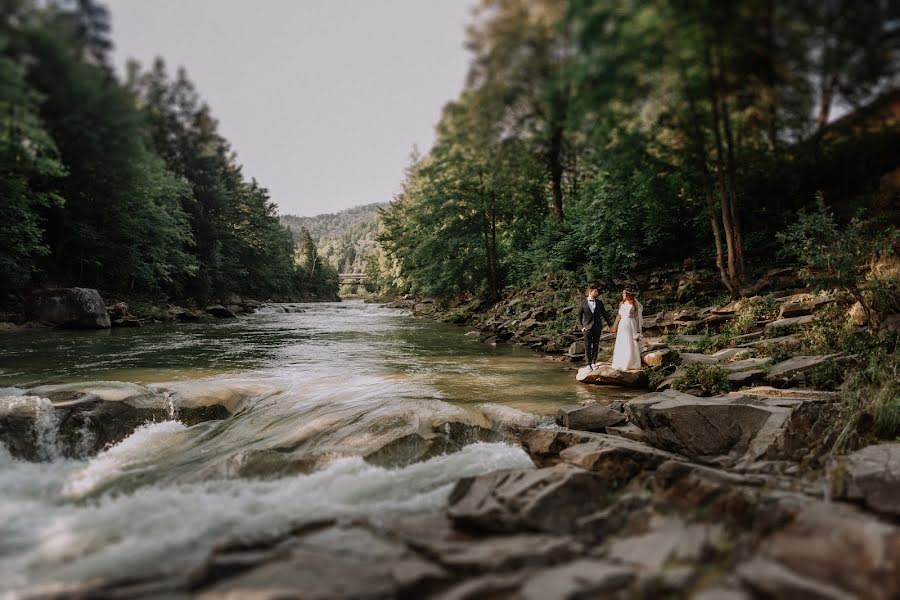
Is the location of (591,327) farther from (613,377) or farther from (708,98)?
(708,98)

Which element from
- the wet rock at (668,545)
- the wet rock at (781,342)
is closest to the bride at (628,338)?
the wet rock at (781,342)

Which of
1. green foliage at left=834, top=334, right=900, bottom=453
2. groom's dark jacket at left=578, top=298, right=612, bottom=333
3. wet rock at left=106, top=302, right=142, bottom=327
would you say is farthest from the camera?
wet rock at left=106, top=302, right=142, bottom=327

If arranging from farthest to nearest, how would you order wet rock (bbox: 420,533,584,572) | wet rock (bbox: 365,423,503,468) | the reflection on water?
1. the reflection on water
2. wet rock (bbox: 365,423,503,468)
3. wet rock (bbox: 420,533,584,572)

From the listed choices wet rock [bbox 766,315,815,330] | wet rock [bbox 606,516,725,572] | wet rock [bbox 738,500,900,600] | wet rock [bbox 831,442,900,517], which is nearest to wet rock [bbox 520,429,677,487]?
wet rock [bbox 606,516,725,572]

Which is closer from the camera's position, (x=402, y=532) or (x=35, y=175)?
(x=402, y=532)

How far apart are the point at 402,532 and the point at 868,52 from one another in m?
5.09

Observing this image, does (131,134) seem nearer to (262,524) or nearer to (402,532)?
(262,524)

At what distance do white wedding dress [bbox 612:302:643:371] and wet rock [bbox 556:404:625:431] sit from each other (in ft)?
11.4

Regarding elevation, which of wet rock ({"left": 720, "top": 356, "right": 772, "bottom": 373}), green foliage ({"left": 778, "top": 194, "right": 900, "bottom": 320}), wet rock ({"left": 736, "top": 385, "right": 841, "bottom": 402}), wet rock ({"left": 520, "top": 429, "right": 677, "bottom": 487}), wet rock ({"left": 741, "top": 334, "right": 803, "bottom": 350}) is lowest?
wet rock ({"left": 520, "top": 429, "right": 677, "bottom": 487})

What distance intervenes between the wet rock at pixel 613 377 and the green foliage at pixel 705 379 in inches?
45.5

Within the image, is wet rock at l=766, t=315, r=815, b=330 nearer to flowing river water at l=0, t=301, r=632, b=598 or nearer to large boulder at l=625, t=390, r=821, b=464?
flowing river water at l=0, t=301, r=632, b=598

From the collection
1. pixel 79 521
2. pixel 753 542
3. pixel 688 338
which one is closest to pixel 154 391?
pixel 79 521

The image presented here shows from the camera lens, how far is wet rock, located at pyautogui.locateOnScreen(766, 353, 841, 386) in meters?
7.05

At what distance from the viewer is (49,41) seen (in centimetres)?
354
